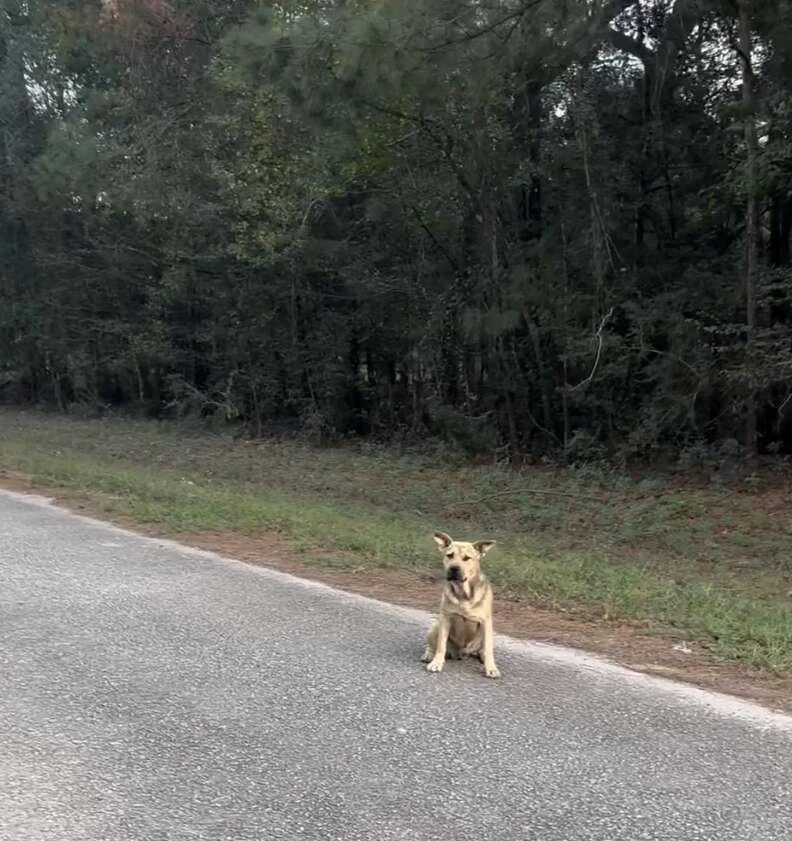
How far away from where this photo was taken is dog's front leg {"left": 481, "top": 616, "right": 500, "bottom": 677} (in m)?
5.27

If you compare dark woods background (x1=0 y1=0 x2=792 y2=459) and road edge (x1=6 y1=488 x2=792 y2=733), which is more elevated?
dark woods background (x1=0 y1=0 x2=792 y2=459)

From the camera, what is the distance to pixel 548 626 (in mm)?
6441

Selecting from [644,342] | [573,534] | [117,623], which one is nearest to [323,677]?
[117,623]

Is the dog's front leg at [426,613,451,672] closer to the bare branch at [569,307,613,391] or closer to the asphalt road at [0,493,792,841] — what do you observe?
the asphalt road at [0,493,792,841]

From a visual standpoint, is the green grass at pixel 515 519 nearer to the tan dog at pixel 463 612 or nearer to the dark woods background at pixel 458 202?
the tan dog at pixel 463 612

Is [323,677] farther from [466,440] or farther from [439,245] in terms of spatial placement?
[439,245]

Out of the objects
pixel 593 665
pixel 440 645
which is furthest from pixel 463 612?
pixel 593 665

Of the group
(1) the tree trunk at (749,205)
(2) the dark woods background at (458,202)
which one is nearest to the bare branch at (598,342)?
(2) the dark woods background at (458,202)

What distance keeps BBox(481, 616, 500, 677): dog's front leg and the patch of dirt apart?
21.9 inches

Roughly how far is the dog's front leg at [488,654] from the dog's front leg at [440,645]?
22 centimetres

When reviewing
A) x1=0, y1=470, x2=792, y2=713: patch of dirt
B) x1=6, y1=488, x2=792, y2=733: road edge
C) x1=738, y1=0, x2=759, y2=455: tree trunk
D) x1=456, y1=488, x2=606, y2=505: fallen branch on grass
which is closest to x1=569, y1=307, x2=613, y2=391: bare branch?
x1=738, y1=0, x2=759, y2=455: tree trunk

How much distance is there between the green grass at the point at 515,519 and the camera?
714cm

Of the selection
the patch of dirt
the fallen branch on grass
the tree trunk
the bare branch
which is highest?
the tree trunk

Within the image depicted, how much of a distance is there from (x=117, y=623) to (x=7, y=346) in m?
31.7
